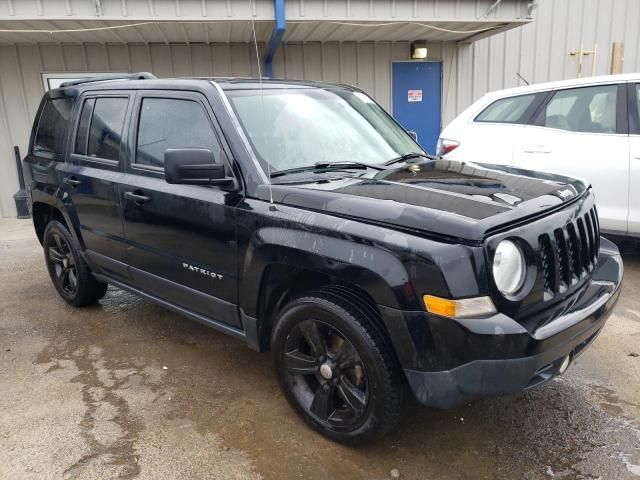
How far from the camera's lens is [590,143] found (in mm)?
5129

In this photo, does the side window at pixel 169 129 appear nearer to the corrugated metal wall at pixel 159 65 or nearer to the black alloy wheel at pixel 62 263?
the black alloy wheel at pixel 62 263

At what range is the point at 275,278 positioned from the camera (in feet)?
9.23

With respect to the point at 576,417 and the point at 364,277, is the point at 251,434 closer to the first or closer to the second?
the point at 364,277

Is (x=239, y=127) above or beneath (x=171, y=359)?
above

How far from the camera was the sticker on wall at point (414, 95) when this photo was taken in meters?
9.88

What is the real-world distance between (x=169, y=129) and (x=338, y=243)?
1584mm

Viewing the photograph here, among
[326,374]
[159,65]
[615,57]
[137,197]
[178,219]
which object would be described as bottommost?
[326,374]

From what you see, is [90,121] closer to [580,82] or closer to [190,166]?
[190,166]

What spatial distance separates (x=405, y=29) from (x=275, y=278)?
270 inches

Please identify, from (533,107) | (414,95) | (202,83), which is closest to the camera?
(202,83)

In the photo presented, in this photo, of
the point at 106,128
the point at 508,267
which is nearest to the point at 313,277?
the point at 508,267

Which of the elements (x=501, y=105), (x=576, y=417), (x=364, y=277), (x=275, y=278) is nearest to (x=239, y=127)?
(x=275, y=278)

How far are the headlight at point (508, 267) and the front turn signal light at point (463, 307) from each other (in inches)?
3.9

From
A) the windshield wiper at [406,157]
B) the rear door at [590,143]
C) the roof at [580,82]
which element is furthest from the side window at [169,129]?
the roof at [580,82]
